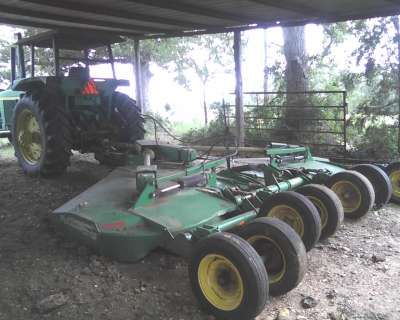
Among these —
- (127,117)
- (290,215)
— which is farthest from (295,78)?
(290,215)

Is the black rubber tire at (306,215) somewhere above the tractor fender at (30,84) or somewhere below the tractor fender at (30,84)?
below

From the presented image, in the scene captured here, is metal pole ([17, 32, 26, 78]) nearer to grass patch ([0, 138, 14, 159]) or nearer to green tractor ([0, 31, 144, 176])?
green tractor ([0, 31, 144, 176])

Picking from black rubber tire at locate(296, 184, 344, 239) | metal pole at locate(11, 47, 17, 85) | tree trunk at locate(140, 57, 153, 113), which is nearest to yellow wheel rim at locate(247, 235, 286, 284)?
black rubber tire at locate(296, 184, 344, 239)

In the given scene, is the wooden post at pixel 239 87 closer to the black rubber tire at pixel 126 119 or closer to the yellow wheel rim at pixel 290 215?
the black rubber tire at pixel 126 119

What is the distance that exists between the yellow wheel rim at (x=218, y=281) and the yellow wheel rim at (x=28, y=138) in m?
4.58

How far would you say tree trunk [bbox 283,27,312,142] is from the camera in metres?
9.59

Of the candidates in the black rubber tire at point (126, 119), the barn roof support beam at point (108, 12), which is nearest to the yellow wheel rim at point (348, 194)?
the black rubber tire at point (126, 119)

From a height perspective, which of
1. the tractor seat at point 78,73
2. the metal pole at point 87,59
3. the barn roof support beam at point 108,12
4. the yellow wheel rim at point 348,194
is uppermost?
the barn roof support beam at point 108,12

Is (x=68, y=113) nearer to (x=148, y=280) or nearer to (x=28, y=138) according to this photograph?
(x=28, y=138)

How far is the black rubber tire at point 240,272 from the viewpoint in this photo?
9.16 feet

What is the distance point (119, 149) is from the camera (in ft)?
20.9

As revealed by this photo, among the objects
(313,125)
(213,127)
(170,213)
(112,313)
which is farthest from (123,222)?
(213,127)

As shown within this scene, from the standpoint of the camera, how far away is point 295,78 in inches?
406

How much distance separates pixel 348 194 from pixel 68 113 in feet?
13.7
